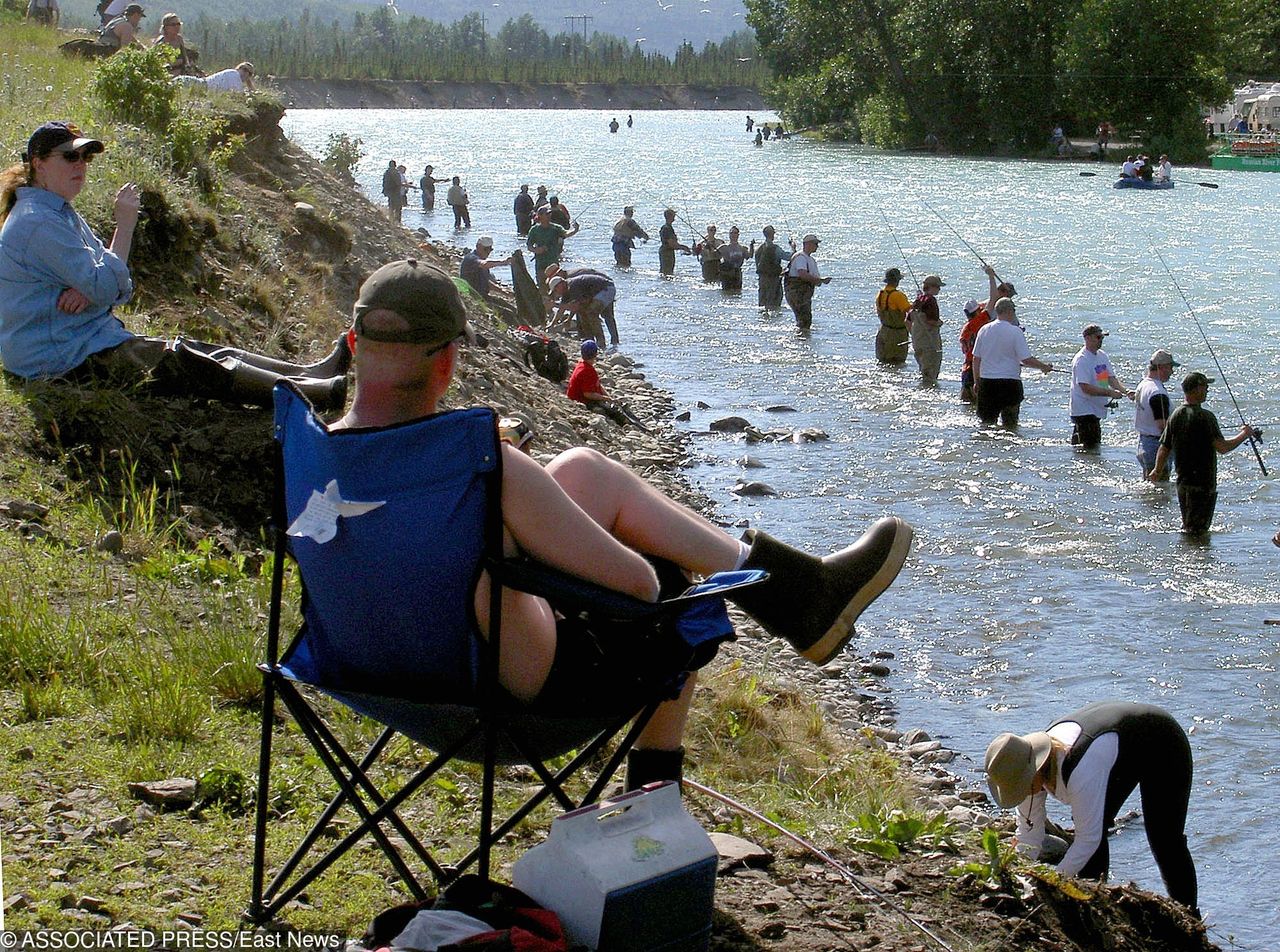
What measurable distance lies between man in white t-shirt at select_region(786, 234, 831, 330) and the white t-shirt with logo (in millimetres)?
9110

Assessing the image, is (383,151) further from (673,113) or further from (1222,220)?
(673,113)

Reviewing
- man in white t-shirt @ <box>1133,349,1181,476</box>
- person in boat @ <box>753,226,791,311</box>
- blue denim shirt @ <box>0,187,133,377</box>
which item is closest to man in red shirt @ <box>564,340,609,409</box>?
man in white t-shirt @ <box>1133,349,1181,476</box>

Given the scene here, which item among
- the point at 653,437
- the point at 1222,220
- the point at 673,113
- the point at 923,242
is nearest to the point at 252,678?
the point at 653,437

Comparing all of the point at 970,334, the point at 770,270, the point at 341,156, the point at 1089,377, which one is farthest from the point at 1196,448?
the point at 770,270

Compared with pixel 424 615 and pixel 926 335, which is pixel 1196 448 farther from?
pixel 424 615

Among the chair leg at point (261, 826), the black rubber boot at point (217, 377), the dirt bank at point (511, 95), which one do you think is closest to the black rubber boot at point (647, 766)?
the chair leg at point (261, 826)

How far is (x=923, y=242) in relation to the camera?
123 feet

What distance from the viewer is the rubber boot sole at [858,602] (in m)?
3.58

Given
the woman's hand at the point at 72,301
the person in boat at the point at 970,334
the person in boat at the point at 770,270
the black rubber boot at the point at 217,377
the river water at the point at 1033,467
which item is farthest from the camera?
the person in boat at the point at 770,270

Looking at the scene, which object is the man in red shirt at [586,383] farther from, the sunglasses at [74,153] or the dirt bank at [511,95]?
the dirt bank at [511,95]

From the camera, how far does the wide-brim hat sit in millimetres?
5031

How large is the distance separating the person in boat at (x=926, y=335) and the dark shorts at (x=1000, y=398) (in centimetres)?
250

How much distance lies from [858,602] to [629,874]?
1.10m

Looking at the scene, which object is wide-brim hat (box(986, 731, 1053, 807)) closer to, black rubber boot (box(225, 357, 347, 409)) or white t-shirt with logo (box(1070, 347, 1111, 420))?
black rubber boot (box(225, 357, 347, 409))
